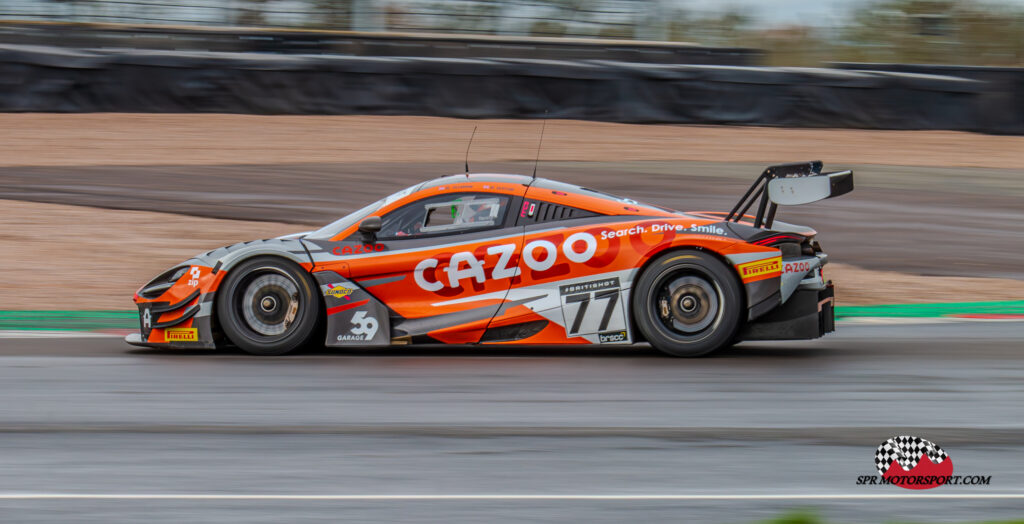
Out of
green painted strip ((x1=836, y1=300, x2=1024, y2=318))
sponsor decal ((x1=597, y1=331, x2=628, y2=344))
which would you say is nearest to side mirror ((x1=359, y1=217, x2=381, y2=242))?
sponsor decal ((x1=597, y1=331, x2=628, y2=344))

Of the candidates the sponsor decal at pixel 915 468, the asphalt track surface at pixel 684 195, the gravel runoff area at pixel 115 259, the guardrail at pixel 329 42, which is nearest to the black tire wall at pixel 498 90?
the asphalt track surface at pixel 684 195

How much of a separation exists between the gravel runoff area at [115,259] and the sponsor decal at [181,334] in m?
2.94

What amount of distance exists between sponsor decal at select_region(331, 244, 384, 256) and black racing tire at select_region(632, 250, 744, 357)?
170cm

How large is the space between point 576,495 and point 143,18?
22.8 meters

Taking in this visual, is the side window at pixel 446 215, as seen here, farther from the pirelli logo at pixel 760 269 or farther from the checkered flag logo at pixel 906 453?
the checkered flag logo at pixel 906 453

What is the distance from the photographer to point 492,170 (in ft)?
57.3

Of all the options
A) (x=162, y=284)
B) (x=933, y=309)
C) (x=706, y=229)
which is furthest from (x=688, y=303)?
(x=933, y=309)

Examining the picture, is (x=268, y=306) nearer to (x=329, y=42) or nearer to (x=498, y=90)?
(x=498, y=90)

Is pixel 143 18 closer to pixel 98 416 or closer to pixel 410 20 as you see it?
pixel 410 20

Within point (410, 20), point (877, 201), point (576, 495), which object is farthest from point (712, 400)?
point (410, 20)

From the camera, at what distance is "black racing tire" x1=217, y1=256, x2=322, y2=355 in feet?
25.5

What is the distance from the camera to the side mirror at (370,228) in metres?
7.73

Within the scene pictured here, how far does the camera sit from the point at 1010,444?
5.62 m

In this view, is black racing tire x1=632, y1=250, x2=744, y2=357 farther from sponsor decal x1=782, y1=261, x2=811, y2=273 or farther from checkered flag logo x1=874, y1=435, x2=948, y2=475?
checkered flag logo x1=874, y1=435, x2=948, y2=475
